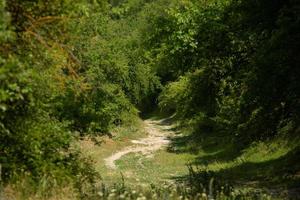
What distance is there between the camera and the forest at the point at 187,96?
35.2 ft

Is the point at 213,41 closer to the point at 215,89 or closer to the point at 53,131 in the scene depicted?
the point at 215,89

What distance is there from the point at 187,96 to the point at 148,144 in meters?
A: 29.2

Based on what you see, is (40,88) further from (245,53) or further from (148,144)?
(148,144)

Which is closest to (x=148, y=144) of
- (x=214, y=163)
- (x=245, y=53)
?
(x=214, y=163)

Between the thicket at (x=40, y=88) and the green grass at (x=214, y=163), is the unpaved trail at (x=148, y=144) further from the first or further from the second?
the thicket at (x=40, y=88)

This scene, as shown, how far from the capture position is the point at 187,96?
78.7ft

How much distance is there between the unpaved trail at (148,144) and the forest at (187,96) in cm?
141

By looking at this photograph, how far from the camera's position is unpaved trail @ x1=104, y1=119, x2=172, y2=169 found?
43.2 m

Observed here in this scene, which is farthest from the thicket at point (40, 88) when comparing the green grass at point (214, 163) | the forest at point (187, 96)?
the green grass at point (214, 163)

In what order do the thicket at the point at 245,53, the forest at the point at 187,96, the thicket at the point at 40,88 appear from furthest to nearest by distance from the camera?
the thicket at the point at 245,53 → the forest at the point at 187,96 → the thicket at the point at 40,88

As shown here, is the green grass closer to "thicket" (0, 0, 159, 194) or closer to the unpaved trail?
the unpaved trail

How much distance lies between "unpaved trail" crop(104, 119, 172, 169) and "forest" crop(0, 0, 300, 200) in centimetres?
141

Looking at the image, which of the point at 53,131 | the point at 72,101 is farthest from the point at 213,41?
the point at 53,131

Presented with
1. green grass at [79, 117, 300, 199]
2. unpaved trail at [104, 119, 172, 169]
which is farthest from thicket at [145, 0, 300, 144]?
unpaved trail at [104, 119, 172, 169]
